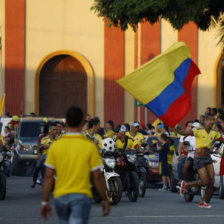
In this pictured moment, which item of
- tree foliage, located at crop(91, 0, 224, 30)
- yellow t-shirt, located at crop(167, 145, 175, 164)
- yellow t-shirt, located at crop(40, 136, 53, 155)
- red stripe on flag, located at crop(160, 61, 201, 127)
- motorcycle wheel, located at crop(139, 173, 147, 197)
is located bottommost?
motorcycle wheel, located at crop(139, 173, 147, 197)

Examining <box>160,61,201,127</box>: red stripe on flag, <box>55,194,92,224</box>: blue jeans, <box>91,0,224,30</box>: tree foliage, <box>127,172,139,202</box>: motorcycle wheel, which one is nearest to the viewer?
<box>55,194,92,224</box>: blue jeans

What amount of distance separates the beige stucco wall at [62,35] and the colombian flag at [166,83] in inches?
855

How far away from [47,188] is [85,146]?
54cm

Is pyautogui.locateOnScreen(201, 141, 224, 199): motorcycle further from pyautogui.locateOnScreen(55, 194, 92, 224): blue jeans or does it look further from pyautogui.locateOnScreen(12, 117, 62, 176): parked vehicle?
pyautogui.locateOnScreen(55, 194, 92, 224): blue jeans

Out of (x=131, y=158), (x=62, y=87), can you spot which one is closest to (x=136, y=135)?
(x=131, y=158)

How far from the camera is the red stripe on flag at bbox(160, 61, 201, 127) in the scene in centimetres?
1429

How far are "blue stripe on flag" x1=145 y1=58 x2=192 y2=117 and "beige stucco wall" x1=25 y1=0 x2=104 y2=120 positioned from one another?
71.3ft

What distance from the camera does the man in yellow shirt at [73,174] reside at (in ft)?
24.8

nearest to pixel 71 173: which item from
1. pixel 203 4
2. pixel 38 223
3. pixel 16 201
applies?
pixel 38 223

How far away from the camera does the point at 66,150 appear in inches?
303

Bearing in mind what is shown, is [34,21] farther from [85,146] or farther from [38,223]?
[85,146]

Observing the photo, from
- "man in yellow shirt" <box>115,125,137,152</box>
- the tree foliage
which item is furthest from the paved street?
the tree foliage

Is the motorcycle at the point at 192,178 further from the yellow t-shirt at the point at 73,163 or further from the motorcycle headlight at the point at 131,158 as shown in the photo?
the yellow t-shirt at the point at 73,163

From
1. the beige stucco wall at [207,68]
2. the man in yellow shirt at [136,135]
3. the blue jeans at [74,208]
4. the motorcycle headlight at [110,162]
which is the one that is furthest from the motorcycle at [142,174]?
the beige stucco wall at [207,68]
